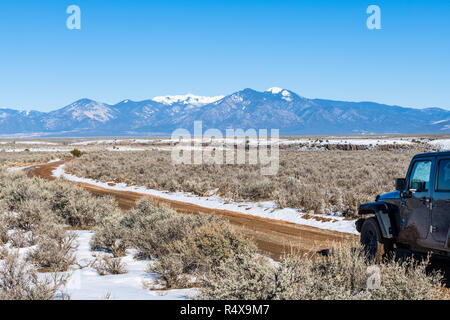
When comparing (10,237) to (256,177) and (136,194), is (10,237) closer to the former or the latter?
(136,194)

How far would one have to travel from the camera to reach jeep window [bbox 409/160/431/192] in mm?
6277

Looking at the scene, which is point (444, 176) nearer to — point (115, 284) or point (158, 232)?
point (115, 284)

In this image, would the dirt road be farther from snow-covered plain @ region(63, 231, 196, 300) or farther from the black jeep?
snow-covered plain @ region(63, 231, 196, 300)

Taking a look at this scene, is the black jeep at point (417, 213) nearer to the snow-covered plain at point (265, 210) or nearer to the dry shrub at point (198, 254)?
the dry shrub at point (198, 254)

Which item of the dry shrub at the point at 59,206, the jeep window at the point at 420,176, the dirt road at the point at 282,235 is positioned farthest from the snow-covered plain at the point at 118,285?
the jeep window at the point at 420,176

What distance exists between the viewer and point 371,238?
25.0 feet

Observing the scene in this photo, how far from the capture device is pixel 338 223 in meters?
12.3

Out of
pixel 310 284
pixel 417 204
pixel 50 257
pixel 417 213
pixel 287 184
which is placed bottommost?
pixel 287 184

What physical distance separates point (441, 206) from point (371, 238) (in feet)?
6.65

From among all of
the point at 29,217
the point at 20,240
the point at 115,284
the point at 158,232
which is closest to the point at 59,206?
the point at 29,217

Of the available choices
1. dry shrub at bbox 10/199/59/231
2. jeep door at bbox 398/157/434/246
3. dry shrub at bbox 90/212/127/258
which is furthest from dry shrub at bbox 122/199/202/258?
jeep door at bbox 398/157/434/246

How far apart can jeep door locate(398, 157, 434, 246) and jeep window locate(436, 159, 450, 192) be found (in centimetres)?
17

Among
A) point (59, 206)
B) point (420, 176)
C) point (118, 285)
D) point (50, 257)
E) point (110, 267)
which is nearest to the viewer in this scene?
point (118, 285)
